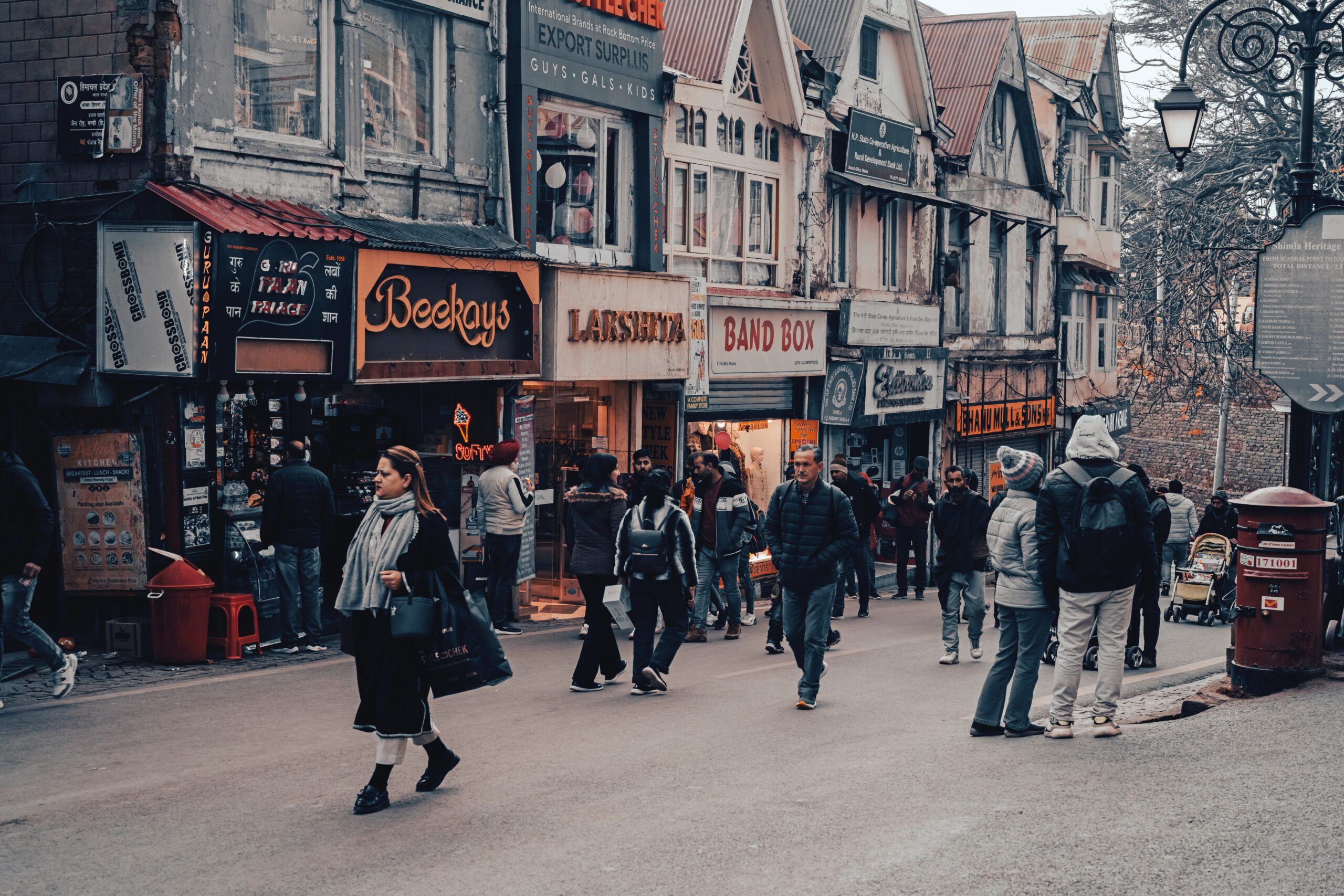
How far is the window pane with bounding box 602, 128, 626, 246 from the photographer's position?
17891mm

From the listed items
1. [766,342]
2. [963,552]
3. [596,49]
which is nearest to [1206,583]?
[963,552]

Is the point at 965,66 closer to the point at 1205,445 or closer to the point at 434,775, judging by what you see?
the point at 1205,445

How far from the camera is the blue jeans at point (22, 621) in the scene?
386 inches

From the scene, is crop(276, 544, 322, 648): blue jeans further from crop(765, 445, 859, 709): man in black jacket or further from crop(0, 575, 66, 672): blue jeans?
crop(765, 445, 859, 709): man in black jacket

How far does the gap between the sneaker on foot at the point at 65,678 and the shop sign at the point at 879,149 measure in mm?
15858

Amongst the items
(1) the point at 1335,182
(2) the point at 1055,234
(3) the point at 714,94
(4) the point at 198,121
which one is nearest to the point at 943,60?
(2) the point at 1055,234

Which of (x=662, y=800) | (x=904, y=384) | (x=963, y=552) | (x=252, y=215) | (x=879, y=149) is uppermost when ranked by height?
(x=879, y=149)

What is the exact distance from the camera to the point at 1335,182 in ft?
96.1

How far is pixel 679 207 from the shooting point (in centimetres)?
1955

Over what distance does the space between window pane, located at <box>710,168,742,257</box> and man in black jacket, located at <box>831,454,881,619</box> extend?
4792 mm

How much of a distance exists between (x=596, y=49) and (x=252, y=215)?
20.9 ft

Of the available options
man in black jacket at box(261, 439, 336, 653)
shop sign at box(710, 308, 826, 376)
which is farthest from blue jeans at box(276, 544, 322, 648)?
shop sign at box(710, 308, 826, 376)

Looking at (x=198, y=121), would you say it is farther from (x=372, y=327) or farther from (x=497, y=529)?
(x=497, y=529)

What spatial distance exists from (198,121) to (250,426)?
8.91ft
